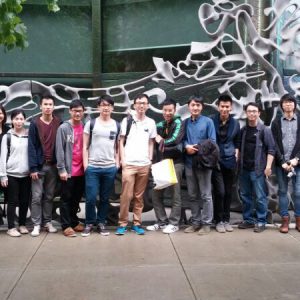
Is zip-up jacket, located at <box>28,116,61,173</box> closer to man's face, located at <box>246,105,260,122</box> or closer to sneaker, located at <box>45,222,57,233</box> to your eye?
sneaker, located at <box>45,222,57,233</box>

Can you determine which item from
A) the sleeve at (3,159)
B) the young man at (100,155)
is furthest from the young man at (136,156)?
the sleeve at (3,159)

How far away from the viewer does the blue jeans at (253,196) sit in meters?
6.56

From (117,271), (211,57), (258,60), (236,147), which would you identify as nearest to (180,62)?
(211,57)

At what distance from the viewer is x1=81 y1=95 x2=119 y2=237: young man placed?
20.5 ft

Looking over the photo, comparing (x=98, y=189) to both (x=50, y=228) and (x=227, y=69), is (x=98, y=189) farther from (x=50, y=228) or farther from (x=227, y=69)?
(x=227, y=69)

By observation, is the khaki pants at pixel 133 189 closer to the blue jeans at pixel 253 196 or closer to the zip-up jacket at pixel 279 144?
the blue jeans at pixel 253 196

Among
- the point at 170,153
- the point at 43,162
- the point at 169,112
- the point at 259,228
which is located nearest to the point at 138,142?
the point at 170,153

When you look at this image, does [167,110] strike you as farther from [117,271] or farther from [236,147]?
[117,271]

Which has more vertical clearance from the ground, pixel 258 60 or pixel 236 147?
pixel 258 60

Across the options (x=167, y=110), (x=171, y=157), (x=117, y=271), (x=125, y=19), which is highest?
(x=125, y=19)

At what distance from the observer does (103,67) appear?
26.4ft

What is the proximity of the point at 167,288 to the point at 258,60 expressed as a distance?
409 cm

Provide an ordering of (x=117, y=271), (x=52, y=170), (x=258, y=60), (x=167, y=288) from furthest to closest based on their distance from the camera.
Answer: (x=258, y=60) → (x=52, y=170) → (x=117, y=271) → (x=167, y=288)

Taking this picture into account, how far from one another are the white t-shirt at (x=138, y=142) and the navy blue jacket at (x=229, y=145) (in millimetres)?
934
